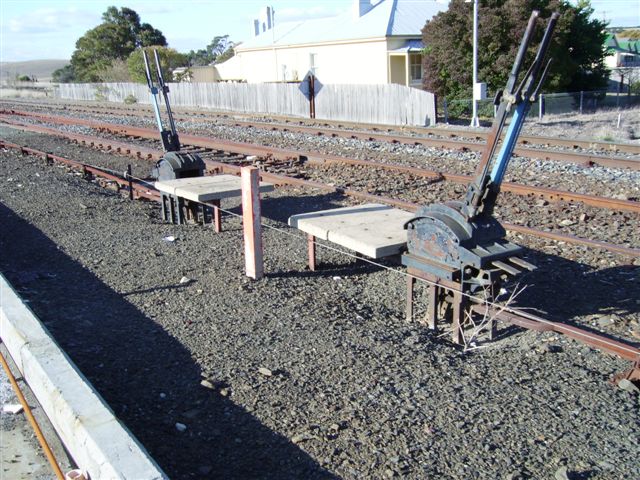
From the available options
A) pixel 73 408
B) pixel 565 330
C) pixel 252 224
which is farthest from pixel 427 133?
pixel 73 408

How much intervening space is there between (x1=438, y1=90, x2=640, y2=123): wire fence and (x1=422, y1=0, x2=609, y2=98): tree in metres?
1.58

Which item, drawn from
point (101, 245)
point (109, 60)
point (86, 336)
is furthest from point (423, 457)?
point (109, 60)

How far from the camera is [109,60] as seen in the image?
74.6 m

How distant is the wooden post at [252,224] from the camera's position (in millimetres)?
6867

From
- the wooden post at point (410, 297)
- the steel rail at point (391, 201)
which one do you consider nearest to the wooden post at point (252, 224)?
the wooden post at point (410, 297)

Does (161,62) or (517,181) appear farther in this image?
(161,62)

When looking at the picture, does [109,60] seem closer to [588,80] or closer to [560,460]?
[588,80]

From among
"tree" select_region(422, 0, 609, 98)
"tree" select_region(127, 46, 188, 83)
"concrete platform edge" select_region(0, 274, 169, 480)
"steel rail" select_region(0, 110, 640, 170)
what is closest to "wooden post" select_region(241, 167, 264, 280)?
"concrete platform edge" select_region(0, 274, 169, 480)

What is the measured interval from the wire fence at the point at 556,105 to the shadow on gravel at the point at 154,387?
2065cm

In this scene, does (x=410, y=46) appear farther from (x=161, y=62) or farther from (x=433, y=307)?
(x=433, y=307)

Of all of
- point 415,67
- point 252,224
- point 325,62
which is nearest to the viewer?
point 252,224

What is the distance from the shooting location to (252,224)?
7.00 m

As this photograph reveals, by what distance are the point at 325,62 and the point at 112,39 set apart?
39.9m

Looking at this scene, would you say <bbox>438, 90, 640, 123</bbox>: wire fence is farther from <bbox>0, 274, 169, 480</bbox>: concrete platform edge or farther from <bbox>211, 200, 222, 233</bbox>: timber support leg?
<bbox>0, 274, 169, 480</bbox>: concrete platform edge
